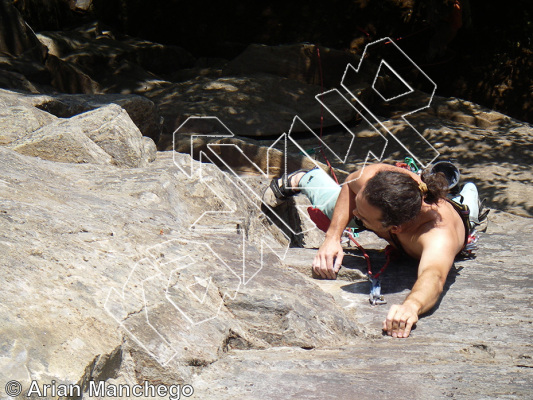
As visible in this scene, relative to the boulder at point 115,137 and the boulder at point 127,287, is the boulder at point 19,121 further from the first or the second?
the boulder at point 127,287

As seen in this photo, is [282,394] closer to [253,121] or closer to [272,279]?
[272,279]

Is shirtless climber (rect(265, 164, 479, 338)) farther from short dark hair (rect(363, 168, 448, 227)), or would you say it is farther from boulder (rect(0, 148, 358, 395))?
boulder (rect(0, 148, 358, 395))

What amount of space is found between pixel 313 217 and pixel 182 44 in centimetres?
703

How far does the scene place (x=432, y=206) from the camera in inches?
122

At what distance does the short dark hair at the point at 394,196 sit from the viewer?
288cm

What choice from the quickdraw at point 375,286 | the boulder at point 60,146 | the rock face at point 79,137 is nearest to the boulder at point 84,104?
the rock face at point 79,137

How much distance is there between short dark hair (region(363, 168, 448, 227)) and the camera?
9.46 feet

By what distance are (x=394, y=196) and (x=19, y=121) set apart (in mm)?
2415

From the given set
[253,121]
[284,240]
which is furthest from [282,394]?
[253,121]

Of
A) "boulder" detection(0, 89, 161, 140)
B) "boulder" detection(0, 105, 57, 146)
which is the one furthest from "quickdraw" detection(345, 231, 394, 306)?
"boulder" detection(0, 89, 161, 140)

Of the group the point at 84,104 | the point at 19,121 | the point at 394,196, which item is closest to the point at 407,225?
the point at 394,196

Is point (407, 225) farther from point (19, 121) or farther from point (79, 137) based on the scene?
point (19, 121)

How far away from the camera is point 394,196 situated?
9.46 ft

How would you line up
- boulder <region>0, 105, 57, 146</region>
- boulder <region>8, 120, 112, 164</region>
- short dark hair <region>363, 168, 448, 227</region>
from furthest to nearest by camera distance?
boulder <region>0, 105, 57, 146</region>
boulder <region>8, 120, 112, 164</region>
short dark hair <region>363, 168, 448, 227</region>
